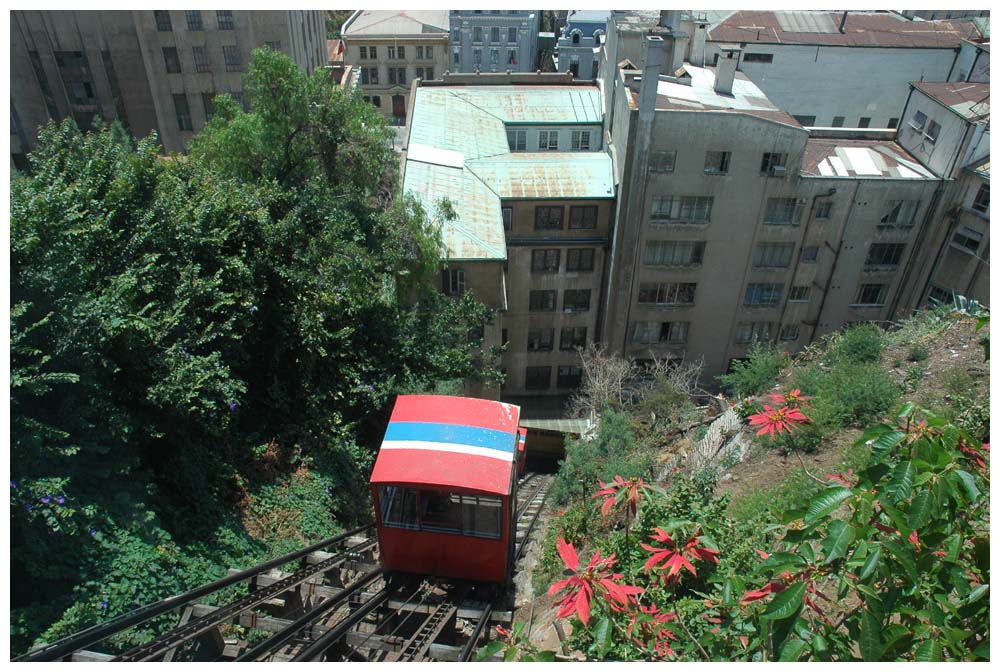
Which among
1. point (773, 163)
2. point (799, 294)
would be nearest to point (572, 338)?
point (799, 294)

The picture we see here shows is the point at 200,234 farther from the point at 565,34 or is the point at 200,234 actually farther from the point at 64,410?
the point at 565,34

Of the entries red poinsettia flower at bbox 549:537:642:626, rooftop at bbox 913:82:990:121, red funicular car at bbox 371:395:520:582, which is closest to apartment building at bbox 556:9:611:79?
rooftop at bbox 913:82:990:121

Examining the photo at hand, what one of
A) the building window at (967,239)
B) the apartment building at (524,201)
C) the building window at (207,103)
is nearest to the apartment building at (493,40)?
the building window at (207,103)

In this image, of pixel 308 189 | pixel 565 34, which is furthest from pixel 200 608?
pixel 565 34

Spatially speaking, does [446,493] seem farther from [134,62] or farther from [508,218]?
[134,62]

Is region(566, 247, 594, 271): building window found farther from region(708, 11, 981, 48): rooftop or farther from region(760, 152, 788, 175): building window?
region(708, 11, 981, 48): rooftop

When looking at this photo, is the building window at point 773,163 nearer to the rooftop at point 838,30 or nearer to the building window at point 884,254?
the building window at point 884,254
